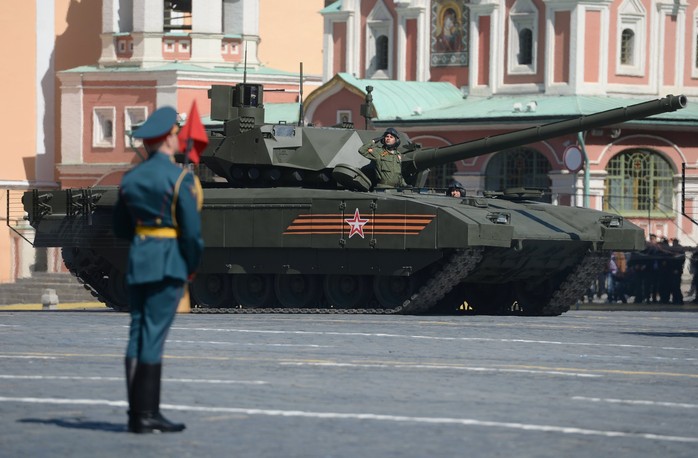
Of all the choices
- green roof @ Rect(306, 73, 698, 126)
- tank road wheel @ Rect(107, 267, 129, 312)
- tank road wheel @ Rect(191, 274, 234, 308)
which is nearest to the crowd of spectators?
green roof @ Rect(306, 73, 698, 126)

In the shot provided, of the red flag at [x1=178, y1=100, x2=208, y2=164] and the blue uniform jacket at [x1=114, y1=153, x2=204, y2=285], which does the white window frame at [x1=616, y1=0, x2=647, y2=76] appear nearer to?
the red flag at [x1=178, y1=100, x2=208, y2=164]

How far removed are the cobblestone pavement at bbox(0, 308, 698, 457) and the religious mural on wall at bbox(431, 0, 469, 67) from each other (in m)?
37.5

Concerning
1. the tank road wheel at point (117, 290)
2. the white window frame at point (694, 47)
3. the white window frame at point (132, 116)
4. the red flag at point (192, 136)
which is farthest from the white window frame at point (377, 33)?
the red flag at point (192, 136)

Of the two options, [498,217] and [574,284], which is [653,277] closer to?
[574,284]

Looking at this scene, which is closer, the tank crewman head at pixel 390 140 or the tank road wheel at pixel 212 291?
the tank road wheel at pixel 212 291

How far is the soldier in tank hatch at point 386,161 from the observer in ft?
98.9

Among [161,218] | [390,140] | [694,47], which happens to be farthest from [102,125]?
[161,218]

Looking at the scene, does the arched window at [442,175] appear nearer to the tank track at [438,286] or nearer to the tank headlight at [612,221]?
the tank headlight at [612,221]

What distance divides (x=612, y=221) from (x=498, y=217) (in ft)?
10.6

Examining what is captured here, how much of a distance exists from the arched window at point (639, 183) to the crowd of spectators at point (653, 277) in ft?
41.0

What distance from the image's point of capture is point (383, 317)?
2730 cm

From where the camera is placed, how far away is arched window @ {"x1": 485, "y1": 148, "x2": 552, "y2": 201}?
55.2 metres

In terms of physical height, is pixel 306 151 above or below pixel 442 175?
above

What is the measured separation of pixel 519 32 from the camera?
57.6 metres
